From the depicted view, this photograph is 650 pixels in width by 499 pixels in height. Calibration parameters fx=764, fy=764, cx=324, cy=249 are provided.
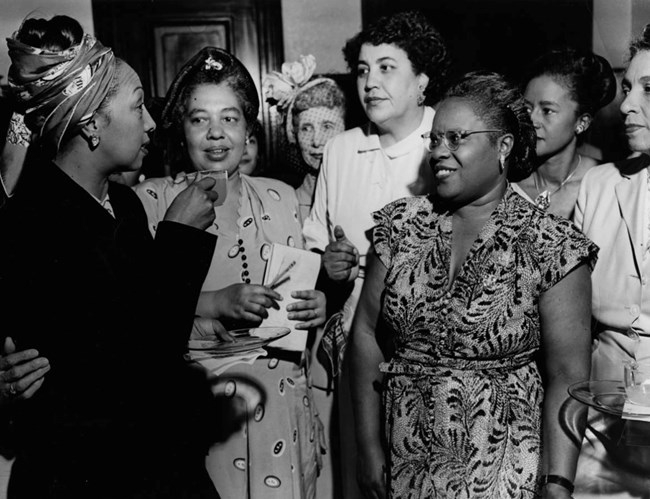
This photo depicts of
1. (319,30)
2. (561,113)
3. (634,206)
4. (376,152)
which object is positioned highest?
(319,30)

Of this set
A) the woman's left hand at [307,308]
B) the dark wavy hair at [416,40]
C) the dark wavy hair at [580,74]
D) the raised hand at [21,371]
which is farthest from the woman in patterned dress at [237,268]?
the dark wavy hair at [580,74]

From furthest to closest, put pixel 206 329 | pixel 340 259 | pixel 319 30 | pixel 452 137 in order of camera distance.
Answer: pixel 319 30
pixel 340 259
pixel 206 329
pixel 452 137

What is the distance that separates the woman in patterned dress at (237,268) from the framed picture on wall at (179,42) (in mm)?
2105

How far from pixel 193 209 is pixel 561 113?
176 centimetres

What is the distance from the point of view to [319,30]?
4.66 metres

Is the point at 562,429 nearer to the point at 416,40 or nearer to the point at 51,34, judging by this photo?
the point at 416,40

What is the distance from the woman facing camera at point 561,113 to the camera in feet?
10.6

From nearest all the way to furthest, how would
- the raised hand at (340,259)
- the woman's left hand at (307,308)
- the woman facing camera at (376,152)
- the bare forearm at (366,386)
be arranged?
the bare forearm at (366,386), the woman's left hand at (307,308), the raised hand at (340,259), the woman facing camera at (376,152)

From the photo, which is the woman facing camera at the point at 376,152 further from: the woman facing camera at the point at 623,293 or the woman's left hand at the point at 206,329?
the woman facing camera at the point at 623,293

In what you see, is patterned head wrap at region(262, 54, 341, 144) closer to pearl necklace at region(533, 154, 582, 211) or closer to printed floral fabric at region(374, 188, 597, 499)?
pearl necklace at region(533, 154, 582, 211)

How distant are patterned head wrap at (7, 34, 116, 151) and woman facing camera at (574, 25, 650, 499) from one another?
68.4 inches

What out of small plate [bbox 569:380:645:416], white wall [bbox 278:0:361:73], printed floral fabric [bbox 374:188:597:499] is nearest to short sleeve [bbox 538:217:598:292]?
printed floral fabric [bbox 374:188:597:499]

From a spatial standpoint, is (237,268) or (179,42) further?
(179,42)

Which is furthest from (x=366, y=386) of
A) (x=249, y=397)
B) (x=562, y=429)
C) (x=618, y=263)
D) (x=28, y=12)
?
(x=28, y=12)
